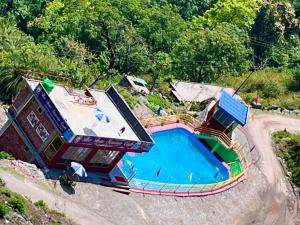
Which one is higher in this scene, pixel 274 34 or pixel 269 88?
pixel 274 34

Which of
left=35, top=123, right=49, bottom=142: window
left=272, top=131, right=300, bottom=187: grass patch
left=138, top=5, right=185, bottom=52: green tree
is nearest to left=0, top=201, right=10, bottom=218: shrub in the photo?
left=35, top=123, right=49, bottom=142: window

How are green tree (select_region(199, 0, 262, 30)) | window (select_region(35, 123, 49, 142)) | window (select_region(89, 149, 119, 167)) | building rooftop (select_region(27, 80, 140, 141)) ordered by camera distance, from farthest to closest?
green tree (select_region(199, 0, 262, 30)) < window (select_region(89, 149, 119, 167)) < building rooftop (select_region(27, 80, 140, 141)) < window (select_region(35, 123, 49, 142))

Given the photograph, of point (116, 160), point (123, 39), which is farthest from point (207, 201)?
point (123, 39)

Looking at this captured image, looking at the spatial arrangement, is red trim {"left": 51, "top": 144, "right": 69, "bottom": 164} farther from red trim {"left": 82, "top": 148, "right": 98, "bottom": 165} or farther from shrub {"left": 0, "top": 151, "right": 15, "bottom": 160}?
shrub {"left": 0, "top": 151, "right": 15, "bottom": 160}

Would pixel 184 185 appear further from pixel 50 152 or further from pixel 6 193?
pixel 6 193

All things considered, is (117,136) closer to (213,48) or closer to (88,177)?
(88,177)

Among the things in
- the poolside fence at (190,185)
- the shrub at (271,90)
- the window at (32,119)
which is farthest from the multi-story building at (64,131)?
the shrub at (271,90)
